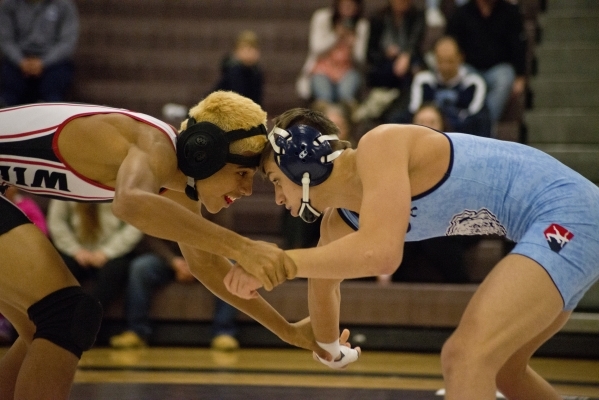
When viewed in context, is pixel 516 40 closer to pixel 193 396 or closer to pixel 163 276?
pixel 163 276

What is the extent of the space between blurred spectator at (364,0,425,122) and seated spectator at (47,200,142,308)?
2.20 meters

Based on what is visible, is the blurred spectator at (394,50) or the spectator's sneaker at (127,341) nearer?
the spectator's sneaker at (127,341)

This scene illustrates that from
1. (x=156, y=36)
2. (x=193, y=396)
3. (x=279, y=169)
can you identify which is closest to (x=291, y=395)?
(x=193, y=396)

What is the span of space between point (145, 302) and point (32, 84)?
2.70 meters

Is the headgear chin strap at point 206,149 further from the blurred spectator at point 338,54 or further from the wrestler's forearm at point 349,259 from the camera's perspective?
the blurred spectator at point 338,54

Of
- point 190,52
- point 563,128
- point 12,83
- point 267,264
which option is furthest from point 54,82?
point 267,264

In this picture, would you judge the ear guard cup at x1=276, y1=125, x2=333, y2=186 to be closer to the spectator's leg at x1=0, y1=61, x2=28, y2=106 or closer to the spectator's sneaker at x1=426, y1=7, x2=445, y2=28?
the spectator's leg at x1=0, y1=61, x2=28, y2=106

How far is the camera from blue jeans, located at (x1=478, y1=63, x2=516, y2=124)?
771cm

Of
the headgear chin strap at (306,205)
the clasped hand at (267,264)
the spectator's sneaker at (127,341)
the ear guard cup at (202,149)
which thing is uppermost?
the ear guard cup at (202,149)

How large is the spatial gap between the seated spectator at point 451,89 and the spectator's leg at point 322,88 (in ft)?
2.61

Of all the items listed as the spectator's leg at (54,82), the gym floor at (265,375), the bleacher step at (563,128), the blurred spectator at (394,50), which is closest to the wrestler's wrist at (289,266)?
the gym floor at (265,375)

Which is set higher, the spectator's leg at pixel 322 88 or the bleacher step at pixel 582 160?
the spectator's leg at pixel 322 88

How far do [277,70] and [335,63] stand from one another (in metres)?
1.15

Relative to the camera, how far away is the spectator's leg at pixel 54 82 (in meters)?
8.27
